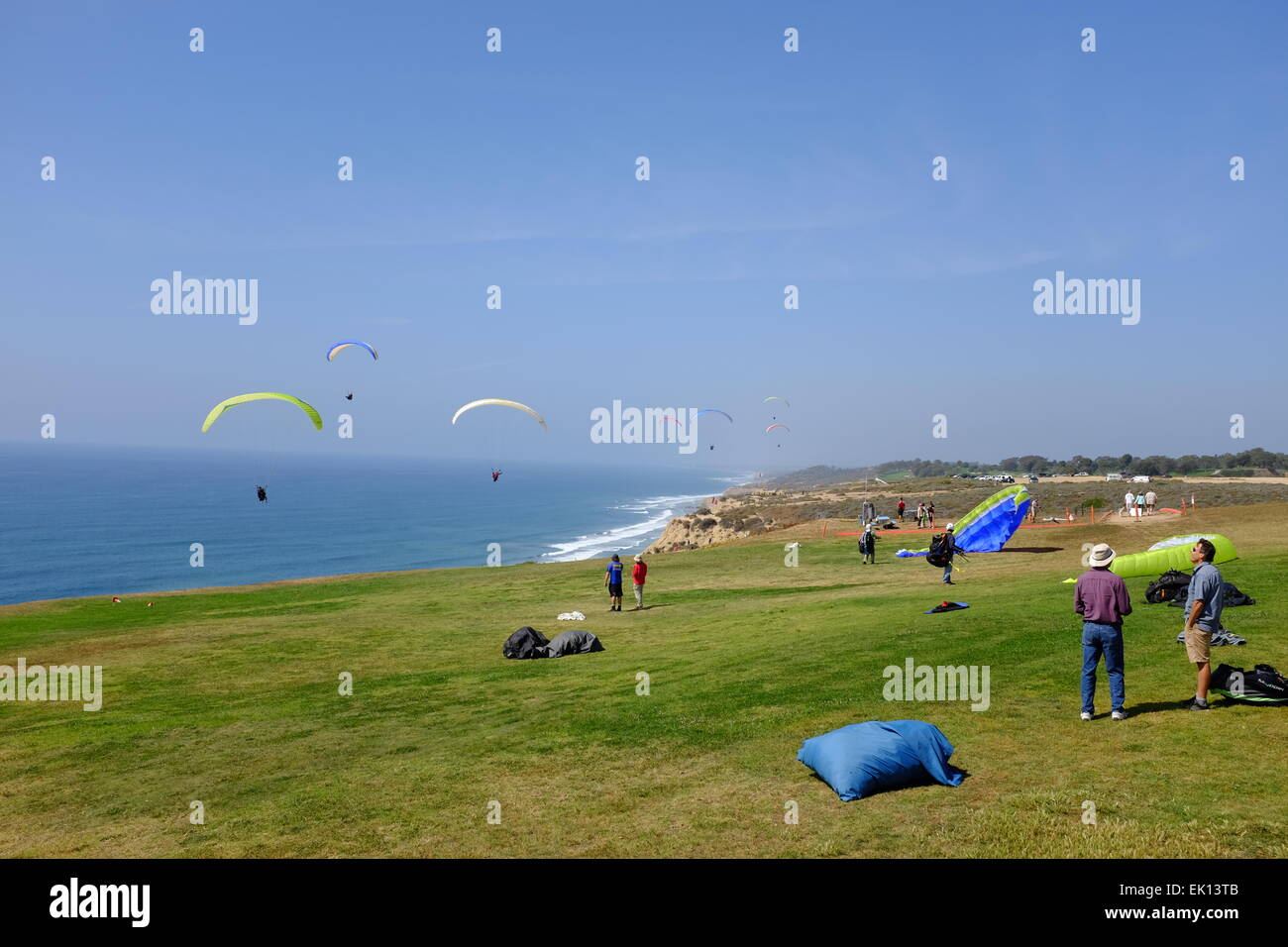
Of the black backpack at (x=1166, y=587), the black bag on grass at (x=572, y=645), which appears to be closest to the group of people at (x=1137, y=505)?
the black backpack at (x=1166, y=587)

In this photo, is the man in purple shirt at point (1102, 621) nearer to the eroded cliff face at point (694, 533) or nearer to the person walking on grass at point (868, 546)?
the person walking on grass at point (868, 546)

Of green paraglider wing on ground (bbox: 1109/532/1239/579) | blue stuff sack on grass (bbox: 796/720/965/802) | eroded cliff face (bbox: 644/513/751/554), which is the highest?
green paraglider wing on ground (bbox: 1109/532/1239/579)

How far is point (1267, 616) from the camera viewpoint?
57.7ft

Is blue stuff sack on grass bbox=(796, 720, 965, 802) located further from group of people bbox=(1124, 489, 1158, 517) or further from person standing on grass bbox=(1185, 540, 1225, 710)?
group of people bbox=(1124, 489, 1158, 517)

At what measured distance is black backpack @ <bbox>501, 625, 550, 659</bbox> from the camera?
23406mm

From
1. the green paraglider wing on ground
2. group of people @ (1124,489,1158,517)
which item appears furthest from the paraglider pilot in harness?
group of people @ (1124,489,1158,517)

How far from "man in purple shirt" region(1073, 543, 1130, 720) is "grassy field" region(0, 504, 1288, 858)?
0.45 metres

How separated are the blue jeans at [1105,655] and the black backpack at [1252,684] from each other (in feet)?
6.11

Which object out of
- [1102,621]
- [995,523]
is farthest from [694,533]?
[1102,621]

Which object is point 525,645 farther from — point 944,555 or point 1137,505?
point 1137,505

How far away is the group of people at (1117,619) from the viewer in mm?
11750
